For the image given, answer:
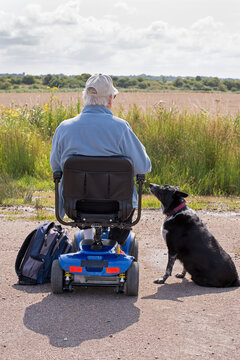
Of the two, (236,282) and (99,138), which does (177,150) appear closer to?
(236,282)

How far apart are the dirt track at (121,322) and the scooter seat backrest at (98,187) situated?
0.72 m

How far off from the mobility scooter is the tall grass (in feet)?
16.8

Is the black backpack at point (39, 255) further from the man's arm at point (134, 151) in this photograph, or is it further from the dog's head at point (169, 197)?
the man's arm at point (134, 151)

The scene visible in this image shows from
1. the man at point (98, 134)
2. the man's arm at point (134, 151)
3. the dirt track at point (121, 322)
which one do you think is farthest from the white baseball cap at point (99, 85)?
the dirt track at point (121, 322)

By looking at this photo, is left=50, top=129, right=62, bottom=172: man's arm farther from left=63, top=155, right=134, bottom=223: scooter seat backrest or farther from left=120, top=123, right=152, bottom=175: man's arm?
left=120, top=123, right=152, bottom=175: man's arm

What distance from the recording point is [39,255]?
201 inches

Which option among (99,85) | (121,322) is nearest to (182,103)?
(99,85)

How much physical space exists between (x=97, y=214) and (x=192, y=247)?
1.19 m

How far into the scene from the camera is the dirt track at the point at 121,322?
361 cm

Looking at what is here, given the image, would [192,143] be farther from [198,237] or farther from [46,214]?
[198,237]

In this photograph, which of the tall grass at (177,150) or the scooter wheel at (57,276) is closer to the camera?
the scooter wheel at (57,276)

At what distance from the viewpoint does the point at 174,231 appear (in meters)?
5.37

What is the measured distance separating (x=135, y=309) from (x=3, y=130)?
25.2 feet

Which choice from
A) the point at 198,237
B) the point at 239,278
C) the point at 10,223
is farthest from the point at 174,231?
the point at 10,223
